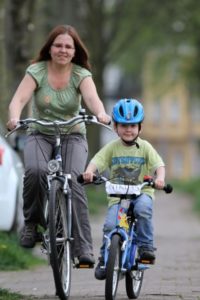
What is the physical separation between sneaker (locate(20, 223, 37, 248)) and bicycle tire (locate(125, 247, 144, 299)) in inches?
29.3

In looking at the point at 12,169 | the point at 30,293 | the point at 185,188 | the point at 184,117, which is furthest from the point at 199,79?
the point at 184,117

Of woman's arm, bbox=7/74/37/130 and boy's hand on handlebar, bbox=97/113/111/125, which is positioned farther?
woman's arm, bbox=7/74/37/130

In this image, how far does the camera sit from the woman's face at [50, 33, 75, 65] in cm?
866

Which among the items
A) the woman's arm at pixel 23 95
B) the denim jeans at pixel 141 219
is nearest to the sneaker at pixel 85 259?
the denim jeans at pixel 141 219

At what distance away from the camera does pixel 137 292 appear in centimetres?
877

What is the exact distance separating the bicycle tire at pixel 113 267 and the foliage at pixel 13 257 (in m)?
3.27

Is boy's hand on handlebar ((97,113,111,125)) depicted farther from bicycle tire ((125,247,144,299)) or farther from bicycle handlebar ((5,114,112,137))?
bicycle tire ((125,247,144,299))

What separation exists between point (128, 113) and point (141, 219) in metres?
0.79

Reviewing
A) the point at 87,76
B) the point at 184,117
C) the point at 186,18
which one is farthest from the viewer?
the point at 184,117

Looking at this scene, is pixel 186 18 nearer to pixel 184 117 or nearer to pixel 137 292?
pixel 137 292

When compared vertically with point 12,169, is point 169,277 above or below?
below

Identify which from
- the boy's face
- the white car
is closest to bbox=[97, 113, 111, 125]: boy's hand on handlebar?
the boy's face

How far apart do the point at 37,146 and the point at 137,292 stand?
4.50ft

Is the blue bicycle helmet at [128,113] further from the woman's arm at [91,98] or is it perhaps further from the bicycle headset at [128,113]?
the woman's arm at [91,98]
